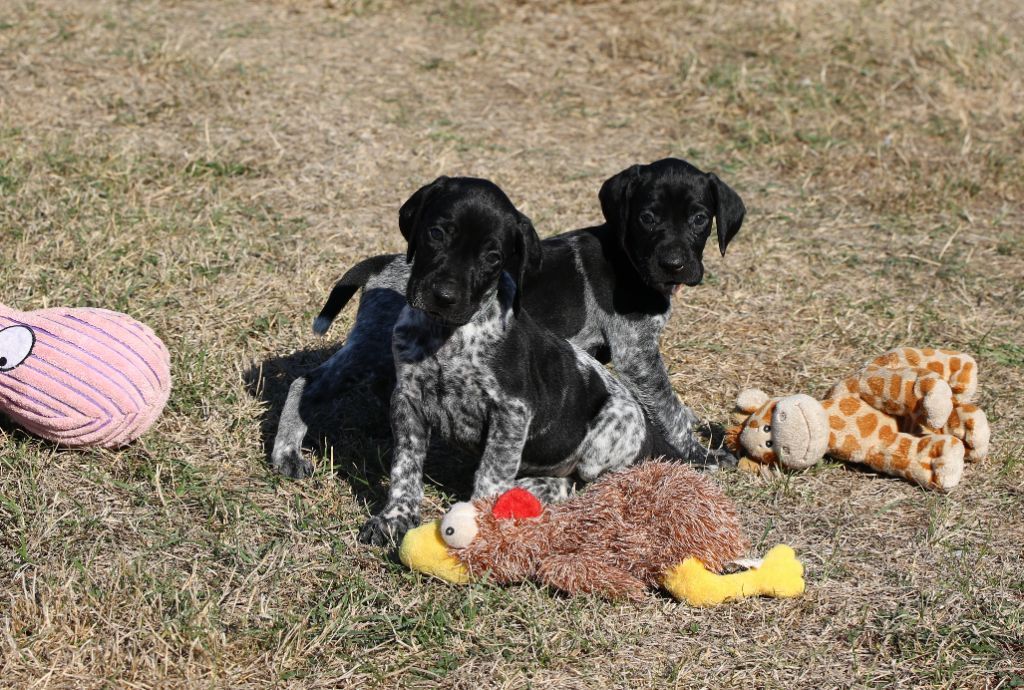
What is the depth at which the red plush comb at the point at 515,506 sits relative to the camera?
504cm

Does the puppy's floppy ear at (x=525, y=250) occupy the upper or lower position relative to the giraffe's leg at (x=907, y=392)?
upper

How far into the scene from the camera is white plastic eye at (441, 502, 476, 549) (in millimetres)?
4914

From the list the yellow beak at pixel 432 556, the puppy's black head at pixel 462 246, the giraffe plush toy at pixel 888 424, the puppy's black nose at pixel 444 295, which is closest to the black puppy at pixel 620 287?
the giraffe plush toy at pixel 888 424

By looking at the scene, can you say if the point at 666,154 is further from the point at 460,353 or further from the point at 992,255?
the point at 460,353

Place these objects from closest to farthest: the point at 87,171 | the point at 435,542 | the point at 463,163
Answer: the point at 435,542 → the point at 87,171 → the point at 463,163

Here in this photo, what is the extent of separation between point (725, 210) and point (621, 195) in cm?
56

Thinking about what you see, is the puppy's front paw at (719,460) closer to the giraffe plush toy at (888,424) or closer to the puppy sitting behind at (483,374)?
the giraffe plush toy at (888,424)

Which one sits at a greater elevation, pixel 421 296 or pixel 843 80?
pixel 421 296

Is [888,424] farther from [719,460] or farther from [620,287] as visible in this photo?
[620,287]

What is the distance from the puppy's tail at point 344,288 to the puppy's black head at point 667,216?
A: 1.28 m

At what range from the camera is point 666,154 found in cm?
1098

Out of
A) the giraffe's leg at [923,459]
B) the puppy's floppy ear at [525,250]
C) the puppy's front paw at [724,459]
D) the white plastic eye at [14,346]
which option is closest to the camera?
the puppy's floppy ear at [525,250]

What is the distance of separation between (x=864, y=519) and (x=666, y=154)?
5712mm

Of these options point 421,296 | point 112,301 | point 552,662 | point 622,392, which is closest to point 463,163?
point 112,301
